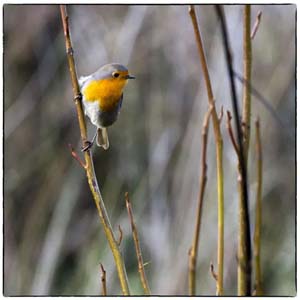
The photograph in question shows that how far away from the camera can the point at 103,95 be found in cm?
78

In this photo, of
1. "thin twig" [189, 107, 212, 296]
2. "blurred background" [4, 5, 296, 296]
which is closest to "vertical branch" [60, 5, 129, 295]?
"thin twig" [189, 107, 212, 296]

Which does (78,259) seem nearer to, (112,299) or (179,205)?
(179,205)

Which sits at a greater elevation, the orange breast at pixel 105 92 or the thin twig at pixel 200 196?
the orange breast at pixel 105 92

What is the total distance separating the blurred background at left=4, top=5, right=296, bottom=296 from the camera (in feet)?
2.96

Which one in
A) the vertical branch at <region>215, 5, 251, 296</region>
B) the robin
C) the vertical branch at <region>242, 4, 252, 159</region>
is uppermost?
the robin

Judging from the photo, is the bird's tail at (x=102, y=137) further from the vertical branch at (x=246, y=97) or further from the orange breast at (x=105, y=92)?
the vertical branch at (x=246, y=97)

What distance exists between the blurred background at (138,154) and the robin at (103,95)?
71 mm

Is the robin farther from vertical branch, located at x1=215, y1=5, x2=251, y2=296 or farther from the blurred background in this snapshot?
vertical branch, located at x1=215, y1=5, x2=251, y2=296

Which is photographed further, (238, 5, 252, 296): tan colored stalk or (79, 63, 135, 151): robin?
(79, 63, 135, 151): robin

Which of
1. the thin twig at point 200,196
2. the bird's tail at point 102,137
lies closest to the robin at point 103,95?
the bird's tail at point 102,137

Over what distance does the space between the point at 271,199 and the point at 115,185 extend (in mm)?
287

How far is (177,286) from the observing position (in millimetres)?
889

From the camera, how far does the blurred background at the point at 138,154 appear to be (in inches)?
35.5

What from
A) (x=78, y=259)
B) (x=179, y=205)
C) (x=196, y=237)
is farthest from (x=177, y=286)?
(x=196, y=237)
